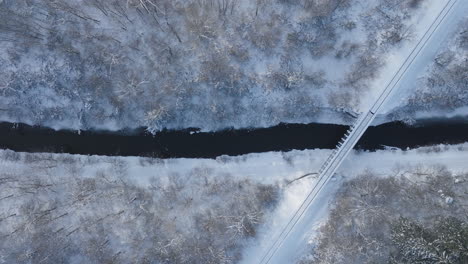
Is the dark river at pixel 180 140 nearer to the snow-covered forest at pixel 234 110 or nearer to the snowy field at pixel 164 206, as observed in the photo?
the snow-covered forest at pixel 234 110

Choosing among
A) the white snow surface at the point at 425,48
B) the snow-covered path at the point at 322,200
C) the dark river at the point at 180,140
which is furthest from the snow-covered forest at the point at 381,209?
the white snow surface at the point at 425,48

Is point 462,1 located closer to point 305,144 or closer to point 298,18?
point 298,18

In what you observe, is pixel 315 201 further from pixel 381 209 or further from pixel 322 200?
pixel 381 209

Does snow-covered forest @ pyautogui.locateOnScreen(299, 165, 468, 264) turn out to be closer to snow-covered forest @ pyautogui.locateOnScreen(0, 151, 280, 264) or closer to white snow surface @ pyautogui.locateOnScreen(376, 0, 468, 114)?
snow-covered forest @ pyautogui.locateOnScreen(0, 151, 280, 264)

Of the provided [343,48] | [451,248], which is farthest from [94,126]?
[451,248]

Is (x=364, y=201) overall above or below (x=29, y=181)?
above
